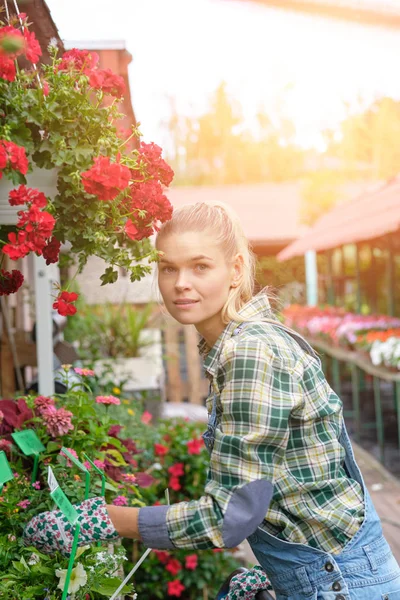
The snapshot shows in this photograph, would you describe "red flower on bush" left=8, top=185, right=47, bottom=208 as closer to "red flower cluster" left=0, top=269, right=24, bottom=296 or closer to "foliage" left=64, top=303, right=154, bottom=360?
"red flower cluster" left=0, top=269, right=24, bottom=296

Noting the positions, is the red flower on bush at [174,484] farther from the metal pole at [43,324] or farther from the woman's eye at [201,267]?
the woman's eye at [201,267]

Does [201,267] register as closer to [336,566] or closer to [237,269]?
[237,269]

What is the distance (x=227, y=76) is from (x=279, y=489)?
154 feet

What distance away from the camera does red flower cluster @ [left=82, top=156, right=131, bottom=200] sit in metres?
1.32

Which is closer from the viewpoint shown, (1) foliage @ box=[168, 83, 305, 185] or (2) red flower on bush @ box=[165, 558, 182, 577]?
(2) red flower on bush @ box=[165, 558, 182, 577]

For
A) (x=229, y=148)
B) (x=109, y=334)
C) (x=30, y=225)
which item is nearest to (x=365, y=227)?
(x=109, y=334)

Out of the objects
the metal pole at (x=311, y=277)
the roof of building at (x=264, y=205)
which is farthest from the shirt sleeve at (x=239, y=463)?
the roof of building at (x=264, y=205)

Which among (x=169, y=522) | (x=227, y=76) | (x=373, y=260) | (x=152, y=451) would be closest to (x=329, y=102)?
(x=227, y=76)

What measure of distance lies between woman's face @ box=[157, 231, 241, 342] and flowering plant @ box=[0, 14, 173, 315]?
0.07m

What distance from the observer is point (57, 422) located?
1.85m

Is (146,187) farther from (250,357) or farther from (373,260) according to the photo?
(373,260)

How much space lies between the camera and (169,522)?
3.88ft

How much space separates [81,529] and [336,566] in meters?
0.51

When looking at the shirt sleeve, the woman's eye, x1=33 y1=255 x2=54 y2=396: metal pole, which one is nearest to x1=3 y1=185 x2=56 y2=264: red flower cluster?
the woman's eye
